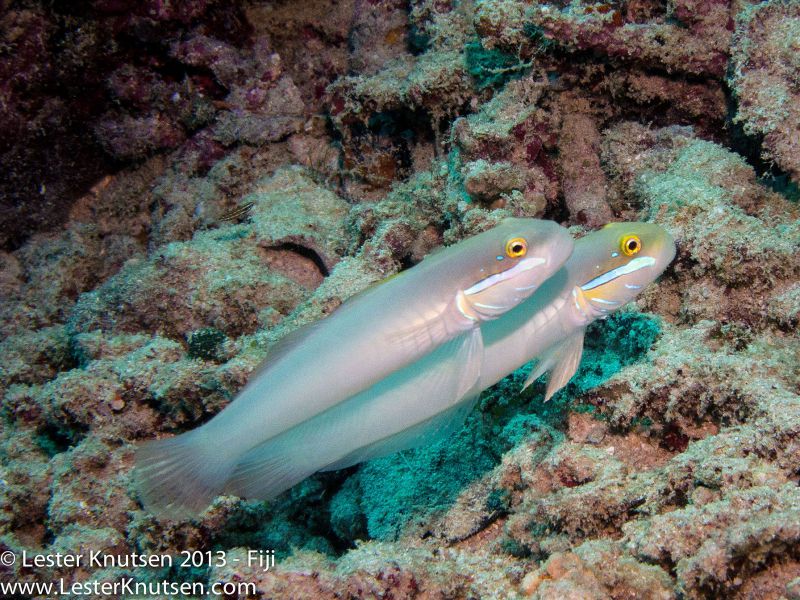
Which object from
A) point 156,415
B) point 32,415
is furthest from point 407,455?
point 32,415

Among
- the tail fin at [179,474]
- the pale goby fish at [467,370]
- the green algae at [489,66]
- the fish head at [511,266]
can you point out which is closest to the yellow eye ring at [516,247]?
the fish head at [511,266]

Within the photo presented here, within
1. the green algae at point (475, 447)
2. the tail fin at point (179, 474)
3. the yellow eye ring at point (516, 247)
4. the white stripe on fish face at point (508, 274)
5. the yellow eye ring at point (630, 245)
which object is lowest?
the green algae at point (475, 447)

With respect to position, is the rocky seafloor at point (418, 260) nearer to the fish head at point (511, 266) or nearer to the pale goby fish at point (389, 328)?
the pale goby fish at point (389, 328)

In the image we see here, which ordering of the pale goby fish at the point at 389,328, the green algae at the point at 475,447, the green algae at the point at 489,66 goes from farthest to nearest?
the green algae at the point at 489,66
the green algae at the point at 475,447
the pale goby fish at the point at 389,328

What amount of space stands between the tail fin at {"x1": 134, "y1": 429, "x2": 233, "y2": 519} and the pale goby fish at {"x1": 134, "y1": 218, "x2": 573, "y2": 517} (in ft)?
0.27

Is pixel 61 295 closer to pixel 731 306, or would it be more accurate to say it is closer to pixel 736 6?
pixel 731 306

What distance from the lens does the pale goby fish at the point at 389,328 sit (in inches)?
81.6

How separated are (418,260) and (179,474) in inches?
109

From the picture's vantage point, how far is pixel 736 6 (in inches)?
169

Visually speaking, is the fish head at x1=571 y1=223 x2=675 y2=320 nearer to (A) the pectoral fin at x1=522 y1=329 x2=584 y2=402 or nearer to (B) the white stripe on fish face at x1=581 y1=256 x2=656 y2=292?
(B) the white stripe on fish face at x1=581 y1=256 x2=656 y2=292

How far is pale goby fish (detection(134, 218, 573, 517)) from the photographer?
2.07 metres

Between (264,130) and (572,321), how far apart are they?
628cm

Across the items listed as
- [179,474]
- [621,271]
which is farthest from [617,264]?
[179,474]

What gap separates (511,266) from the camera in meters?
2.13
